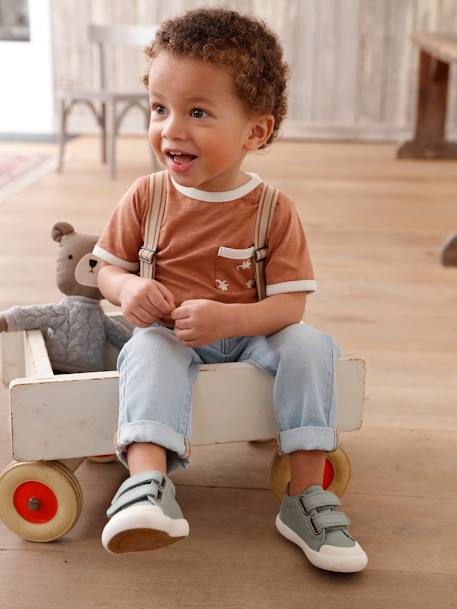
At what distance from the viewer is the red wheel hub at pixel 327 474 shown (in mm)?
1141

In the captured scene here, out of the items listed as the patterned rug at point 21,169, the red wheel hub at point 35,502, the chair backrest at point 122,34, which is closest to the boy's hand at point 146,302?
the red wheel hub at point 35,502

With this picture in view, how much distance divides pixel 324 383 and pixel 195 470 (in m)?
0.29

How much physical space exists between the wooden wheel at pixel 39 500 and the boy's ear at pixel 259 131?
47cm

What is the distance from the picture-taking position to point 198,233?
43.8 inches

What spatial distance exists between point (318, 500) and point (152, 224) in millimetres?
411

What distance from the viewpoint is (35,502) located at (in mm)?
1045

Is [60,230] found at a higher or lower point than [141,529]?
higher

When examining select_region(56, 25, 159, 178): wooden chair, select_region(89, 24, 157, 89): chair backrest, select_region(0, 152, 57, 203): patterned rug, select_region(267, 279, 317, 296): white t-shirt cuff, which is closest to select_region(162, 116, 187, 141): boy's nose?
select_region(267, 279, 317, 296): white t-shirt cuff

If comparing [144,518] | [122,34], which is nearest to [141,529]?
[144,518]

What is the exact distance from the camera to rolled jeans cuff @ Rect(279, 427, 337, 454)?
41.0 inches

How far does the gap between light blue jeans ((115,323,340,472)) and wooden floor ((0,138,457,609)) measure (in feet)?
0.43

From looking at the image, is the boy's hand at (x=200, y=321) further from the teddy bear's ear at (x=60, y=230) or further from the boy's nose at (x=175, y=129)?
the teddy bear's ear at (x=60, y=230)

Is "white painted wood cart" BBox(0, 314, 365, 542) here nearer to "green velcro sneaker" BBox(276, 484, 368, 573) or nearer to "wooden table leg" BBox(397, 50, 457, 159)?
"green velcro sneaker" BBox(276, 484, 368, 573)

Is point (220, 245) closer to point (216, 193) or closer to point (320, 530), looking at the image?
point (216, 193)
